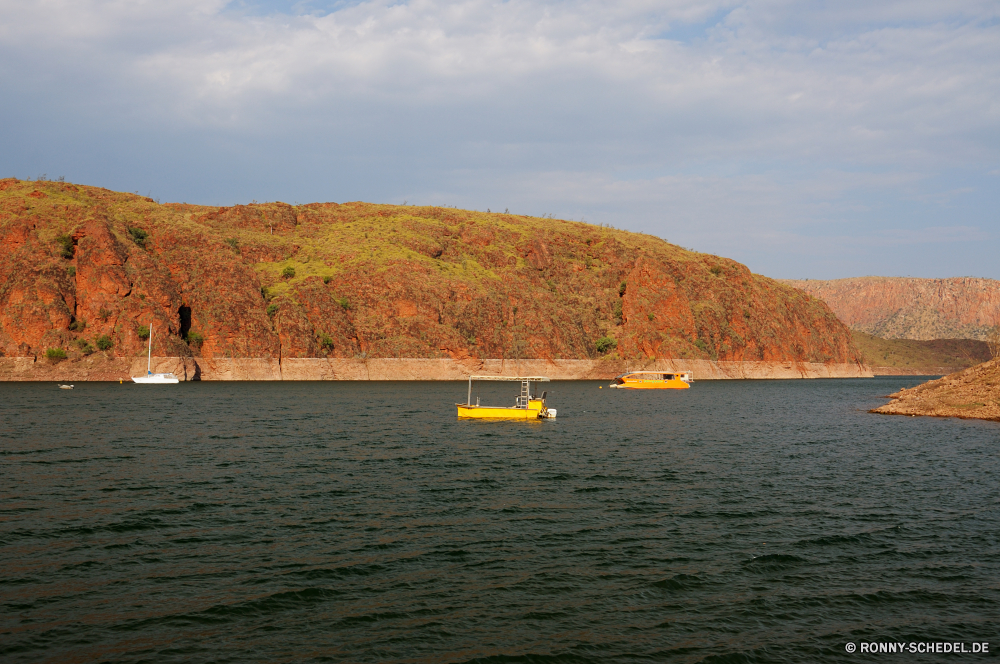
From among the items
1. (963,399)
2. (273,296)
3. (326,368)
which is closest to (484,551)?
(963,399)

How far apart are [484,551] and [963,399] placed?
224 feet

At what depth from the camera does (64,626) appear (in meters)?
15.5

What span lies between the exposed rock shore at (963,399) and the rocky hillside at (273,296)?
3675 inches

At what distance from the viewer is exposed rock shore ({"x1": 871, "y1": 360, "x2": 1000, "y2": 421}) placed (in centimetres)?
6762

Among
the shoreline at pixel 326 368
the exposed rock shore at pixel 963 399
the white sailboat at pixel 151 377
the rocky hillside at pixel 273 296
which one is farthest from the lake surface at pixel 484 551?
the rocky hillside at pixel 273 296

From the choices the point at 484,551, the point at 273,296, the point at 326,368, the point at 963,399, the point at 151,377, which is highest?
the point at 273,296

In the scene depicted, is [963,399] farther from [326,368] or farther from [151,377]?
[151,377]

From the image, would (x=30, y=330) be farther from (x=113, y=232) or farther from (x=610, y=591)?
(x=610, y=591)

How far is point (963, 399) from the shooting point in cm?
7144

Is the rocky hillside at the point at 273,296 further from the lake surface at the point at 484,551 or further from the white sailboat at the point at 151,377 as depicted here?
the lake surface at the point at 484,551

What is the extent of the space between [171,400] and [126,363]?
192 ft

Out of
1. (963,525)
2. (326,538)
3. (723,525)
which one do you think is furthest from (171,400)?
(963,525)

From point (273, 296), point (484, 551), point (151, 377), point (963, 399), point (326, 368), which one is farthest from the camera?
point (273, 296)

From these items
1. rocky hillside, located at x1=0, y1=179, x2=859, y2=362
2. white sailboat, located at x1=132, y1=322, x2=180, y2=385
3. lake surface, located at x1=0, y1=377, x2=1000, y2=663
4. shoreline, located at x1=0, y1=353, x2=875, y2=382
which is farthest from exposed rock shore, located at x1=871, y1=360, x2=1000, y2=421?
white sailboat, located at x1=132, y1=322, x2=180, y2=385
